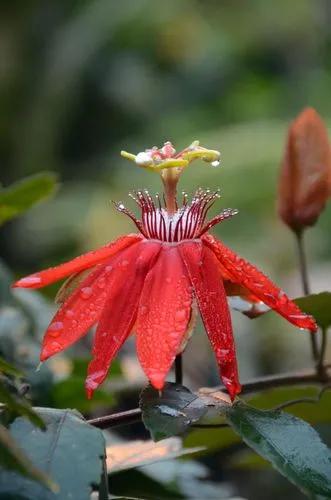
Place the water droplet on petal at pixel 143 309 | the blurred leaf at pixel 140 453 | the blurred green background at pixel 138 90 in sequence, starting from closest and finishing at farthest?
the water droplet on petal at pixel 143 309
the blurred leaf at pixel 140 453
the blurred green background at pixel 138 90

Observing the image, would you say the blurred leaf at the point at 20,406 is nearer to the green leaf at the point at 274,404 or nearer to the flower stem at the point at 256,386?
the flower stem at the point at 256,386

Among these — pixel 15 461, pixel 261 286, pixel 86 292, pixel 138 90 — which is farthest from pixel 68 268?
pixel 138 90

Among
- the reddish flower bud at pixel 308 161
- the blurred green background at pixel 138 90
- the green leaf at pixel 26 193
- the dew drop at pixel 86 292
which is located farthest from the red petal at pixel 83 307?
the blurred green background at pixel 138 90

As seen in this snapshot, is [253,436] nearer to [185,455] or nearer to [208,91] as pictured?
[185,455]

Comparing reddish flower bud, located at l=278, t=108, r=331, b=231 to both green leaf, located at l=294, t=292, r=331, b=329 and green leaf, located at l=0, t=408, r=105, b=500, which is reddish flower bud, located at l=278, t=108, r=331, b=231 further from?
green leaf, located at l=0, t=408, r=105, b=500

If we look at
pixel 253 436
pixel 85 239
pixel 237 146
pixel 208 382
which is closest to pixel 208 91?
pixel 237 146

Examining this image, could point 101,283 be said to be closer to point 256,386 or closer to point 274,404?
point 256,386
